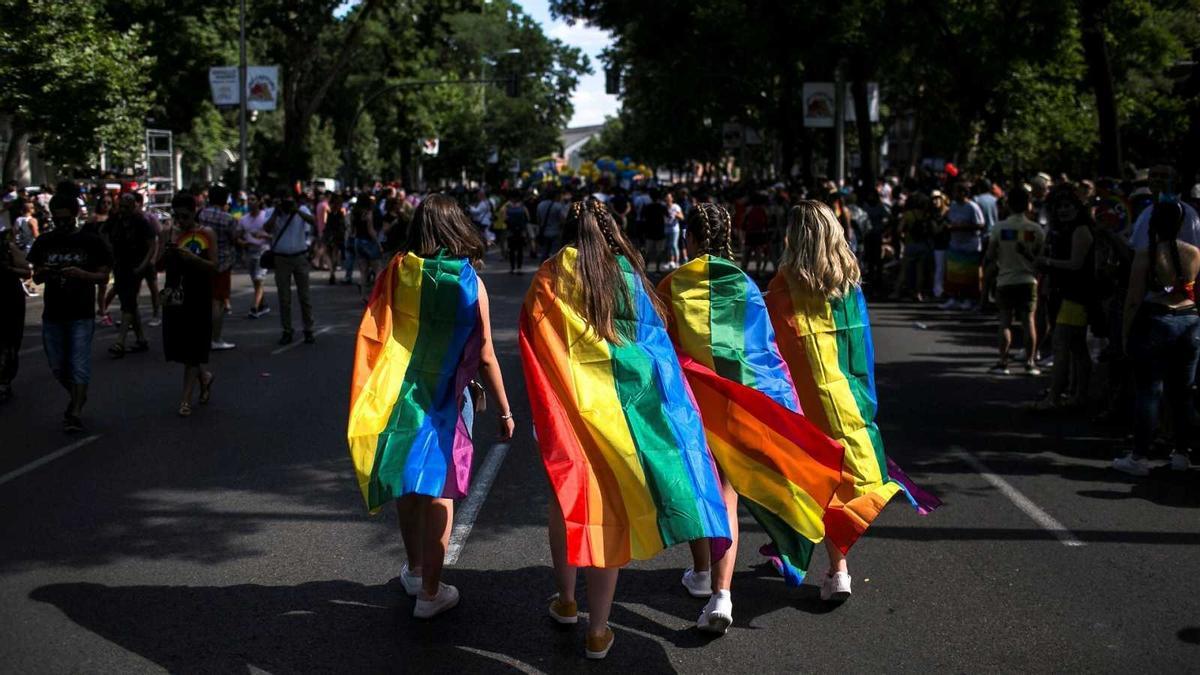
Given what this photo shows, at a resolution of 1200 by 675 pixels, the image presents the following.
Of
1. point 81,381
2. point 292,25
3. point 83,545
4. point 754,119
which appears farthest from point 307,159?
Answer: point 83,545

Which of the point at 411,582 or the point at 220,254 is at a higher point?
the point at 220,254

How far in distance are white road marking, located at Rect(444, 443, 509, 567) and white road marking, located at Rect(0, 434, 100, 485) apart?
111 inches

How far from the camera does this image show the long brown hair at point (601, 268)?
16.6 feet

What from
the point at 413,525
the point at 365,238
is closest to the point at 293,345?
the point at 365,238

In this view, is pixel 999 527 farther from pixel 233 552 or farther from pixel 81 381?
pixel 81 381

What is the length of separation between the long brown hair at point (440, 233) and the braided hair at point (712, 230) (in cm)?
88

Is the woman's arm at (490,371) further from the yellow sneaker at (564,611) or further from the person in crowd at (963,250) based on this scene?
the person in crowd at (963,250)

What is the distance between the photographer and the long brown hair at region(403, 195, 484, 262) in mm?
5371

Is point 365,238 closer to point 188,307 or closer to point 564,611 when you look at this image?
point 188,307

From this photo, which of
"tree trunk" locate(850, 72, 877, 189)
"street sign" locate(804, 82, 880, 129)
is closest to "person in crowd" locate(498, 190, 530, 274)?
"tree trunk" locate(850, 72, 877, 189)

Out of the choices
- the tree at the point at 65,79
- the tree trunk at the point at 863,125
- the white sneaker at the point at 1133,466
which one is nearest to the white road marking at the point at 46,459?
the white sneaker at the point at 1133,466

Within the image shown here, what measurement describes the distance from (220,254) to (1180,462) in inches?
376

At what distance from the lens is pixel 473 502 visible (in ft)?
24.6

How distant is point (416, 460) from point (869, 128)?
2785cm
